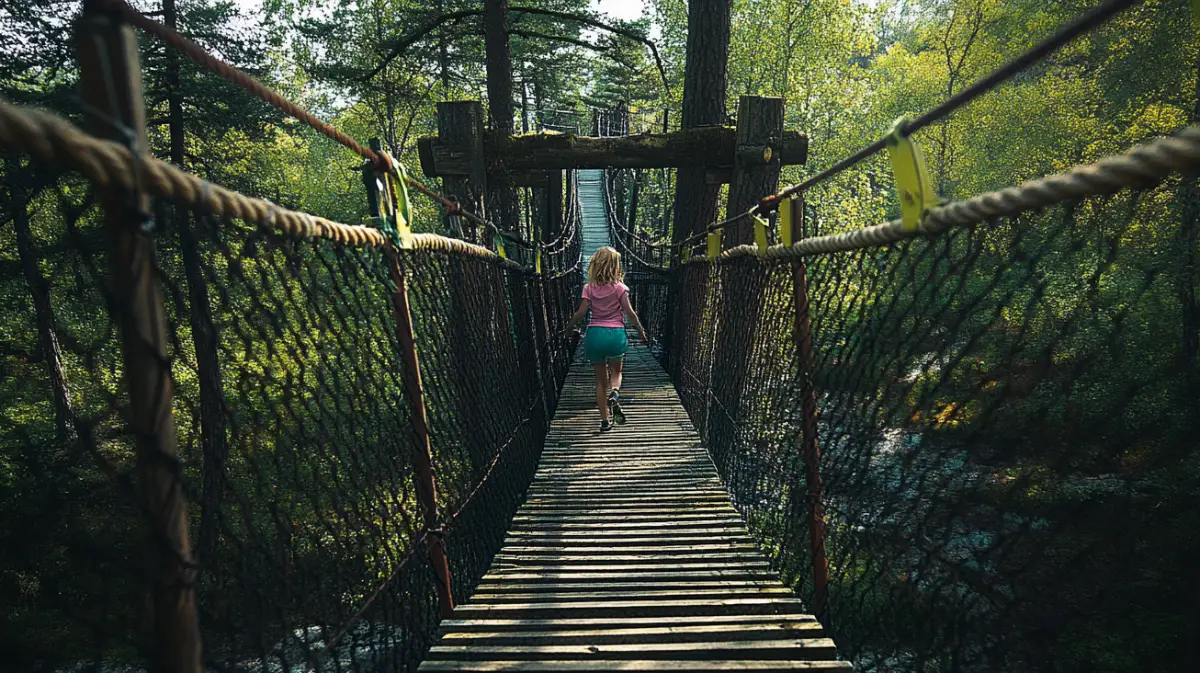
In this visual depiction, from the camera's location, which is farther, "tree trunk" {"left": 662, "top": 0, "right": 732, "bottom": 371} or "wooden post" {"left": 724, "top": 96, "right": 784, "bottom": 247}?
"tree trunk" {"left": 662, "top": 0, "right": 732, "bottom": 371}

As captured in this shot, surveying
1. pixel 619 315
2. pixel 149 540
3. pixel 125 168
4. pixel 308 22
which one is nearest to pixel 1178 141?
pixel 125 168

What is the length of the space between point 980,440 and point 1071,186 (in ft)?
1.55

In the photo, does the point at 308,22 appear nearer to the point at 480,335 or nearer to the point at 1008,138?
the point at 480,335

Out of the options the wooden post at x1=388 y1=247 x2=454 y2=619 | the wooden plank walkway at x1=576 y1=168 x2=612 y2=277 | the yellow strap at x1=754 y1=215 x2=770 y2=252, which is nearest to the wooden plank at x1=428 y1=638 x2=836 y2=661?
the wooden post at x1=388 y1=247 x2=454 y2=619

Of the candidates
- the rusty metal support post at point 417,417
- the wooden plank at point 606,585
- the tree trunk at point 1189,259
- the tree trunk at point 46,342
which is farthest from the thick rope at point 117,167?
the tree trunk at point 1189,259

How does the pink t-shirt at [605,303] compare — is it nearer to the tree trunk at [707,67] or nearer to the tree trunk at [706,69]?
the tree trunk at [706,69]

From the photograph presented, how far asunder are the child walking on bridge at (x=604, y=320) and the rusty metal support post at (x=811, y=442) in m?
2.02

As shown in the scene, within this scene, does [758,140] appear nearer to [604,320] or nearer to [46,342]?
[604,320]

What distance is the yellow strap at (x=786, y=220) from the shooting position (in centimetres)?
190

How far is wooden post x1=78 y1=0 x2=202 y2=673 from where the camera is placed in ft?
2.24

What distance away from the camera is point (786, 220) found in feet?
6.28

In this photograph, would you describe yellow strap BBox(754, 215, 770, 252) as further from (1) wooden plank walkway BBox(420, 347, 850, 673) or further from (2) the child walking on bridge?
(2) the child walking on bridge

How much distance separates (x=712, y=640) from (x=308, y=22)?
17081 millimetres

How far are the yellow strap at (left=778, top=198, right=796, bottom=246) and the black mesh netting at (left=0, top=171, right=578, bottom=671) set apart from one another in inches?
43.4
